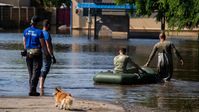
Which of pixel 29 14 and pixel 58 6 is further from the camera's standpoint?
pixel 58 6

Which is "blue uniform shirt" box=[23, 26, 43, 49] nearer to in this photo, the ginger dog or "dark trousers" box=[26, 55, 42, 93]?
"dark trousers" box=[26, 55, 42, 93]

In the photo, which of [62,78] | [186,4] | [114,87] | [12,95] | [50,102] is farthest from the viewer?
[186,4]

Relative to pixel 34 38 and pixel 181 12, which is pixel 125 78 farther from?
pixel 181 12

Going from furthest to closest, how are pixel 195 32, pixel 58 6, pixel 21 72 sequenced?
pixel 58 6, pixel 195 32, pixel 21 72

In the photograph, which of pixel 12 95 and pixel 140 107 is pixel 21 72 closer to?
pixel 12 95

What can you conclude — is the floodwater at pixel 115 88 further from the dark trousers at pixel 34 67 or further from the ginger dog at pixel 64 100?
the ginger dog at pixel 64 100

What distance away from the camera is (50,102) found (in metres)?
14.0

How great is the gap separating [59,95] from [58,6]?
86459 mm

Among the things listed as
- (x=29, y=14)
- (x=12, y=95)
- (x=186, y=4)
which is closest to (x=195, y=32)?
(x=29, y=14)

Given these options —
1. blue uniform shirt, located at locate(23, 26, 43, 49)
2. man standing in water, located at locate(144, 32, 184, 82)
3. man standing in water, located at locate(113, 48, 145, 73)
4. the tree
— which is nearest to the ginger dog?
blue uniform shirt, located at locate(23, 26, 43, 49)

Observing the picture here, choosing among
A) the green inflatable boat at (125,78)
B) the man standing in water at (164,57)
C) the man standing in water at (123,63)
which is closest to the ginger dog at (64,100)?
the green inflatable boat at (125,78)

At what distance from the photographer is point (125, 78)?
19031 mm

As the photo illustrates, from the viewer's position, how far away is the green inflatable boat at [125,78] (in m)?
19.0

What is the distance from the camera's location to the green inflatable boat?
748 inches
